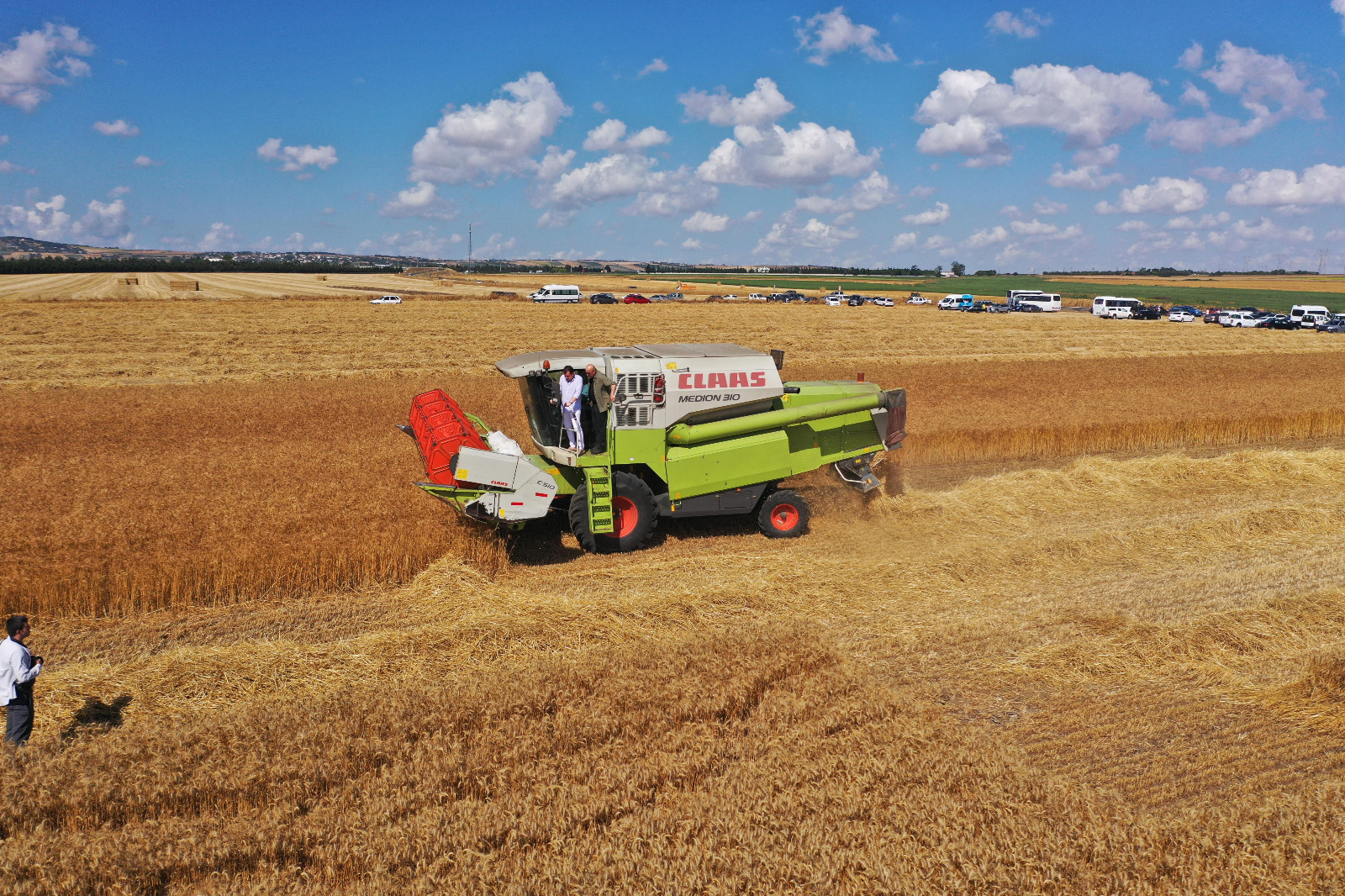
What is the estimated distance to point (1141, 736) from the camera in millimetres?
6469

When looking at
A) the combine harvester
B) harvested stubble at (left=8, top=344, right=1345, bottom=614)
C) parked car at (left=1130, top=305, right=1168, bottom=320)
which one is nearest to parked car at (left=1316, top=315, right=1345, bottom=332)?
parked car at (left=1130, top=305, right=1168, bottom=320)

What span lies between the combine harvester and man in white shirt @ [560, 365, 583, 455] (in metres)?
0.16

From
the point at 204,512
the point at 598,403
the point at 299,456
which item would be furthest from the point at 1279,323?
the point at 204,512

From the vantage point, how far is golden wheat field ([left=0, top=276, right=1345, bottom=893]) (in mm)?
4902

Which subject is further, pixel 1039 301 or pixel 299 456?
pixel 1039 301

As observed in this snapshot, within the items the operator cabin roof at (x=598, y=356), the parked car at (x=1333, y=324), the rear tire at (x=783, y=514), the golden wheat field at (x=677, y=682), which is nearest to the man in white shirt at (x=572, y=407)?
the operator cabin roof at (x=598, y=356)

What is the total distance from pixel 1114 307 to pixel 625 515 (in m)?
58.4

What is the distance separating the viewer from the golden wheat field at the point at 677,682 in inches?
193

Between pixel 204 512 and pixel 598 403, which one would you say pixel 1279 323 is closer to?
pixel 598 403

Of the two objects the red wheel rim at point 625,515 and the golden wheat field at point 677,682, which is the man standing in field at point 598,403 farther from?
the golden wheat field at point 677,682

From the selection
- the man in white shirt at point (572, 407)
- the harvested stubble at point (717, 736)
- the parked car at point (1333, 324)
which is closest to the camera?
the harvested stubble at point (717, 736)

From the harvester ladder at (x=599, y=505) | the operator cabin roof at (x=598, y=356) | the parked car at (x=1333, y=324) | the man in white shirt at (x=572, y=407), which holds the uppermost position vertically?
the parked car at (x=1333, y=324)

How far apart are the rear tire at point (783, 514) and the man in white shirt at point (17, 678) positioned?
8.06 m

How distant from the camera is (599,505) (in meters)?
10.5
